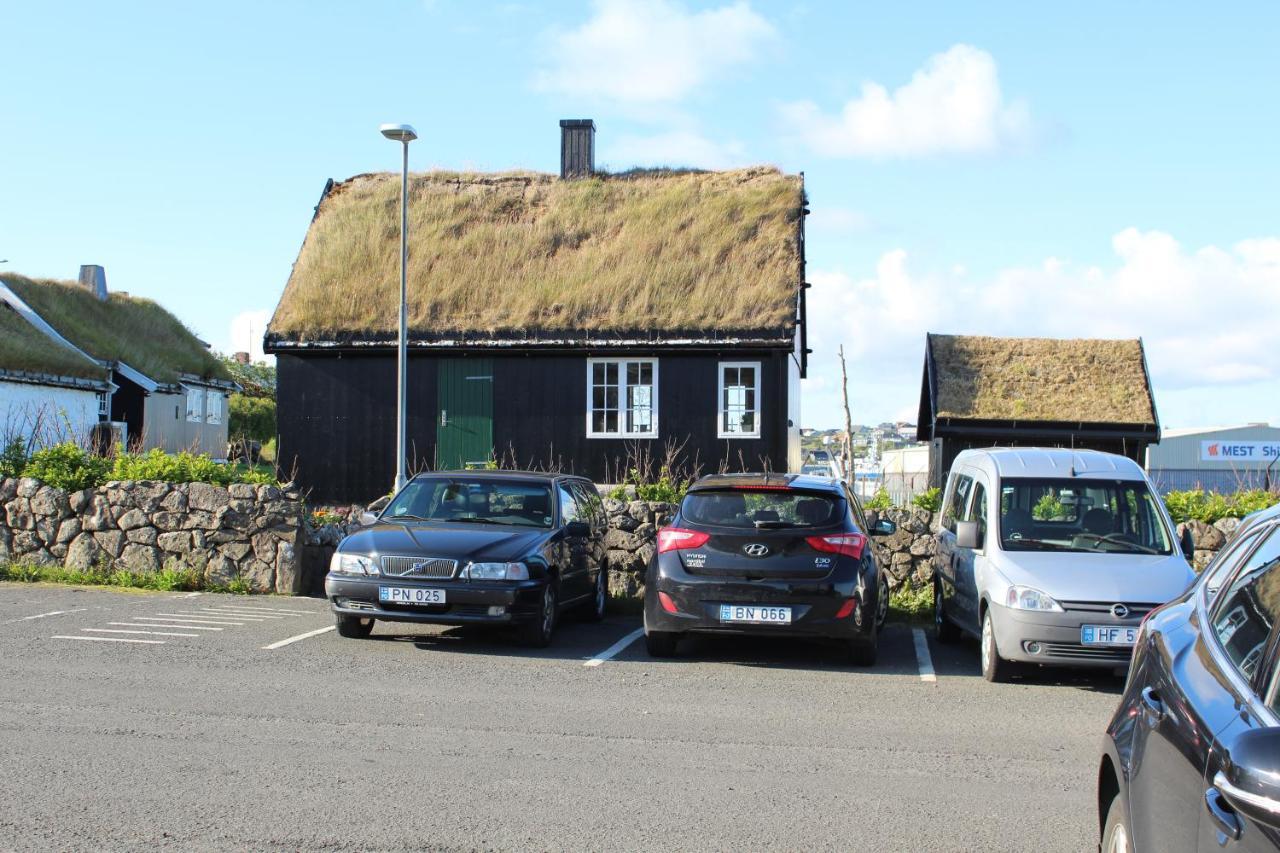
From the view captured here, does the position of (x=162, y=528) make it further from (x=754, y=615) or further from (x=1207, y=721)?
(x=1207, y=721)

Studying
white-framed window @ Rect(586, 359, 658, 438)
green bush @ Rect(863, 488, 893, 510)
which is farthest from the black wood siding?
green bush @ Rect(863, 488, 893, 510)

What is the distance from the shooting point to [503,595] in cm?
1045

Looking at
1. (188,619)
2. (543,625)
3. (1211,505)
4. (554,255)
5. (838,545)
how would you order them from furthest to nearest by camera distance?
(554,255) → (1211,505) → (188,619) → (543,625) → (838,545)

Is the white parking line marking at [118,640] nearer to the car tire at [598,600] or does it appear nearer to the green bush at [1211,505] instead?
the car tire at [598,600]

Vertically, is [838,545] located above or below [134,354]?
below

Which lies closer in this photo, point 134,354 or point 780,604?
point 780,604

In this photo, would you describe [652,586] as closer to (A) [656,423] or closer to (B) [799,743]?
(B) [799,743]

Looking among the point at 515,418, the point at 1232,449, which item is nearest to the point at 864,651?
the point at 515,418

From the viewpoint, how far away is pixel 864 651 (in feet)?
34.2

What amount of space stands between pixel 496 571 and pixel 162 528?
6.12 meters

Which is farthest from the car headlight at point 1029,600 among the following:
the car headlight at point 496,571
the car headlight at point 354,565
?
the car headlight at point 354,565

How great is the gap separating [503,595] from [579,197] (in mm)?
18818

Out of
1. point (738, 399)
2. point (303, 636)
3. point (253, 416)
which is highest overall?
point (253, 416)

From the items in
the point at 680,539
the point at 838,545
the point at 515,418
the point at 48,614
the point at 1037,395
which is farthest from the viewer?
the point at 1037,395
